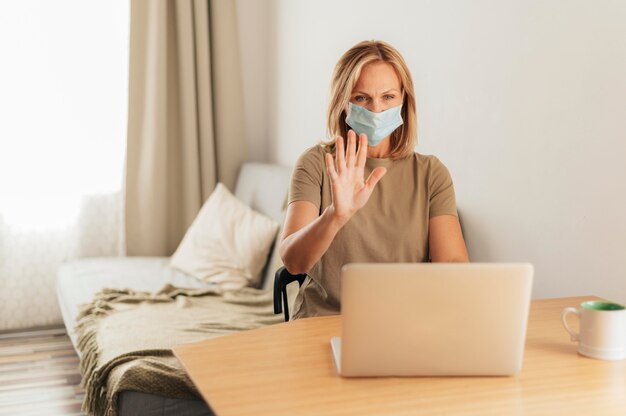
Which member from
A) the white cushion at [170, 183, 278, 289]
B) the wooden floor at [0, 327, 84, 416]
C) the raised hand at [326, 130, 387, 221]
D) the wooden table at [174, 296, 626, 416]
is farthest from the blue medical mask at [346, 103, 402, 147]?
the wooden floor at [0, 327, 84, 416]

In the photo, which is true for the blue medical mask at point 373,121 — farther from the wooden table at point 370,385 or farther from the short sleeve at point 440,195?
the wooden table at point 370,385

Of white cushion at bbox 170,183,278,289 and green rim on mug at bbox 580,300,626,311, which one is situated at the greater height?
green rim on mug at bbox 580,300,626,311

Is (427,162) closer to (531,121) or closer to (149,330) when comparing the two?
(531,121)

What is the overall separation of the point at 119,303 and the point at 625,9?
6.60 feet

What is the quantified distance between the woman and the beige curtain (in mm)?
2034

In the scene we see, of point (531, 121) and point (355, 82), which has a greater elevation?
Answer: point (355, 82)

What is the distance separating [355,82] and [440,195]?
0.34m

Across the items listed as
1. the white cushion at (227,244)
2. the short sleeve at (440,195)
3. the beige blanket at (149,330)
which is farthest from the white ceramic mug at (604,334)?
the white cushion at (227,244)

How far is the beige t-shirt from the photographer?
185 cm

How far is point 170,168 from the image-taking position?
393cm

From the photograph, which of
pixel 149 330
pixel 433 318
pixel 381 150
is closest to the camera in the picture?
pixel 433 318

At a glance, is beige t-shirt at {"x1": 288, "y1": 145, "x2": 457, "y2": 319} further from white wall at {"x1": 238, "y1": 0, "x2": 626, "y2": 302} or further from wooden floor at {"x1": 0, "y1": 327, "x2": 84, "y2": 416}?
wooden floor at {"x1": 0, "y1": 327, "x2": 84, "y2": 416}

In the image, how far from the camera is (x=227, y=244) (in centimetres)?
333

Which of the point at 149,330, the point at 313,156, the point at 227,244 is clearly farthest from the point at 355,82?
the point at 227,244
